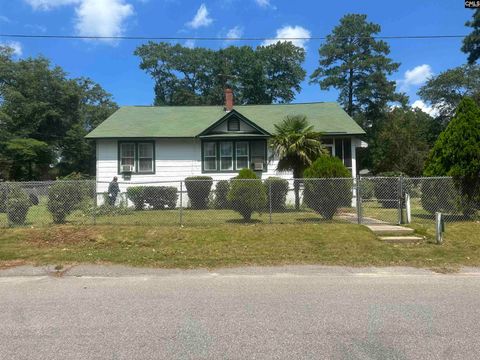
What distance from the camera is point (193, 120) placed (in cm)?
2442

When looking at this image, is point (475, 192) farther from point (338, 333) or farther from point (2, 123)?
point (2, 123)

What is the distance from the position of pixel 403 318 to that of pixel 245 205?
8.38m

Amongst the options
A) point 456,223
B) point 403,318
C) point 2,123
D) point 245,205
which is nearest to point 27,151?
point 2,123

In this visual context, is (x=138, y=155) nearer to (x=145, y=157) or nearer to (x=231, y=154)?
(x=145, y=157)

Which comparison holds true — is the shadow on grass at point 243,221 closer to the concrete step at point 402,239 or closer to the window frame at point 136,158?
the concrete step at point 402,239

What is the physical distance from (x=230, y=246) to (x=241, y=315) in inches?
→ 184

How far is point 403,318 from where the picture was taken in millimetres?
5320

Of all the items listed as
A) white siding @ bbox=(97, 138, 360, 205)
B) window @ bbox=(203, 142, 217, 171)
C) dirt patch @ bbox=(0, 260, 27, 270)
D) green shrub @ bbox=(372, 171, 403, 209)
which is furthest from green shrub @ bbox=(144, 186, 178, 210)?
dirt patch @ bbox=(0, 260, 27, 270)

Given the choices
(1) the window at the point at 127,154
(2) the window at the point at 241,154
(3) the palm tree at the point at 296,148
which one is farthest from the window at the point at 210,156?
(3) the palm tree at the point at 296,148

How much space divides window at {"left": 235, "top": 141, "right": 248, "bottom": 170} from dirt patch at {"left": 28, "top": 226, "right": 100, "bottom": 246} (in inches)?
449

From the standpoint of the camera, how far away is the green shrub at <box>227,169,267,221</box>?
529 inches

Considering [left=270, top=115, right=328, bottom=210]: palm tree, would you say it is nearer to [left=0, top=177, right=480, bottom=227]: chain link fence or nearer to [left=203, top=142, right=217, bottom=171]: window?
[left=0, top=177, right=480, bottom=227]: chain link fence

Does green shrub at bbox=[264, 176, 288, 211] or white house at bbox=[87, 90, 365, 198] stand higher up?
white house at bbox=[87, 90, 365, 198]

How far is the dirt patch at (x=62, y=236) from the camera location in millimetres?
10570
